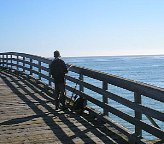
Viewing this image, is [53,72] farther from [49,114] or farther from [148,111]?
[148,111]

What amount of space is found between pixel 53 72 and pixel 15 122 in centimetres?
247

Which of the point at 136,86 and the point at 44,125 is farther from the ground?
the point at 136,86

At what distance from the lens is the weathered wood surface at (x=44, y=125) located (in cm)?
755

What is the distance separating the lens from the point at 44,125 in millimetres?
8844

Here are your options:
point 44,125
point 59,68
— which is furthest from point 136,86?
point 59,68

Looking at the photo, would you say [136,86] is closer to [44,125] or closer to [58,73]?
[44,125]

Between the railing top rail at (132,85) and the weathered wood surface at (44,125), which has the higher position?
the railing top rail at (132,85)

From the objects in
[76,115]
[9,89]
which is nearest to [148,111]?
[76,115]

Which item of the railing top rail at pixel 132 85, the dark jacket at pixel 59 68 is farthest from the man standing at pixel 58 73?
the railing top rail at pixel 132 85

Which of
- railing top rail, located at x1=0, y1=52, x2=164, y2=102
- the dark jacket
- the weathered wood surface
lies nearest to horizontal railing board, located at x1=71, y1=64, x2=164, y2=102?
railing top rail, located at x1=0, y1=52, x2=164, y2=102

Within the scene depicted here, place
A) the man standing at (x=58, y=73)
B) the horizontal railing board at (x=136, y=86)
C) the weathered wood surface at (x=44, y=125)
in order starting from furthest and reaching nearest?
→ 1. the man standing at (x=58, y=73)
2. the weathered wood surface at (x=44, y=125)
3. the horizontal railing board at (x=136, y=86)

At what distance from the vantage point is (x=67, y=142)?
23.9 feet

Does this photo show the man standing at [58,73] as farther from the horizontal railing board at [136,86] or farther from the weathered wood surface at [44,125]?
the horizontal railing board at [136,86]

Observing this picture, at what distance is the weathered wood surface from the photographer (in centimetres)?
755
